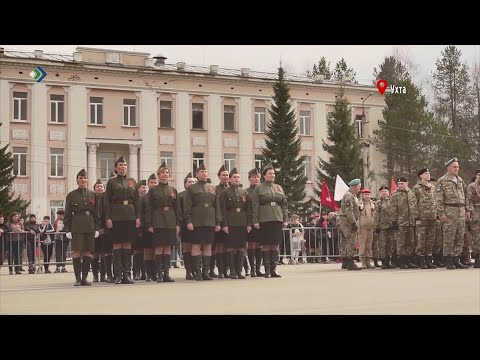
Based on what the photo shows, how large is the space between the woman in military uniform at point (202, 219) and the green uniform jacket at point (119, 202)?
1002mm

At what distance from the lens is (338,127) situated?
51062 mm

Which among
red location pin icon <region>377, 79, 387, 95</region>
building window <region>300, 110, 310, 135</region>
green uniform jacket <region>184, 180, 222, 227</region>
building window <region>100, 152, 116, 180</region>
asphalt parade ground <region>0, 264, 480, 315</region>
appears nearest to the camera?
asphalt parade ground <region>0, 264, 480, 315</region>

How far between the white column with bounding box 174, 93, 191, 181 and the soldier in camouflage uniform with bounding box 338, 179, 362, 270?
110 ft

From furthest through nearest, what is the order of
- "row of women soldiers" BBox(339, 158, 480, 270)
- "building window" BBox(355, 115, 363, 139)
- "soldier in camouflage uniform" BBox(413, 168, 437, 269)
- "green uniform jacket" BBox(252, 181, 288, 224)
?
1. "building window" BBox(355, 115, 363, 139)
2. "soldier in camouflage uniform" BBox(413, 168, 437, 269)
3. "row of women soldiers" BBox(339, 158, 480, 270)
4. "green uniform jacket" BBox(252, 181, 288, 224)

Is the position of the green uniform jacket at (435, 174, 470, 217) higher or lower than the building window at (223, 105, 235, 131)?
lower

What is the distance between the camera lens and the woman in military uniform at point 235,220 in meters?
14.5

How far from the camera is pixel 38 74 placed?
A: 151 feet

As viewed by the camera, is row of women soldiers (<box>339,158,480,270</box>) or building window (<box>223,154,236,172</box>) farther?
building window (<box>223,154,236,172</box>)

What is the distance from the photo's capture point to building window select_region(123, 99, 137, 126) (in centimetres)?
4934

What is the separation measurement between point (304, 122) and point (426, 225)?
40.3m

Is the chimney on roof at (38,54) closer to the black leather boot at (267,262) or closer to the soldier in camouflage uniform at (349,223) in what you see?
the soldier in camouflage uniform at (349,223)

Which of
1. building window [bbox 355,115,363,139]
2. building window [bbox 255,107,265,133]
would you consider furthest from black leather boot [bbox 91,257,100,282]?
building window [bbox 355,115,363,139]

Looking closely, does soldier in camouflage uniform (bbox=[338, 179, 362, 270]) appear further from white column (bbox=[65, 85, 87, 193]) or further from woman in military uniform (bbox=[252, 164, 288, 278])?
white column (bbox=[65, 85, 87, 193])

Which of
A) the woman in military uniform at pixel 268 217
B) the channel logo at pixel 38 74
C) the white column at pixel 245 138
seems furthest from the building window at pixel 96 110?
the woman in military uniform at pixel 268 217
